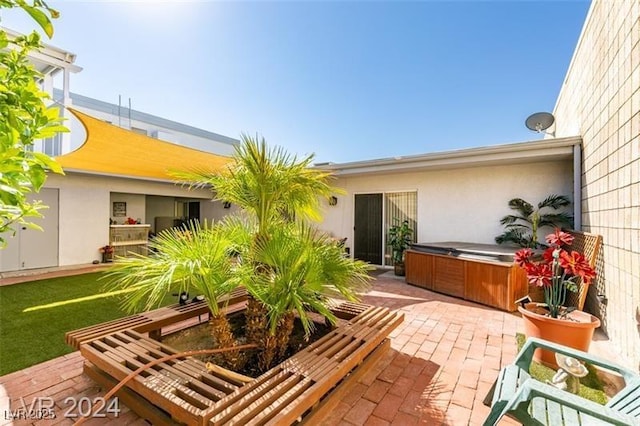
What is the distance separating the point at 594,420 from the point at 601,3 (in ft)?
18.6

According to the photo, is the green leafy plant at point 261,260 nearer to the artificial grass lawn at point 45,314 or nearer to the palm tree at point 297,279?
the palm tree at point 297,279

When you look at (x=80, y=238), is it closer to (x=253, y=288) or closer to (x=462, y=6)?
(x=253, y=288)

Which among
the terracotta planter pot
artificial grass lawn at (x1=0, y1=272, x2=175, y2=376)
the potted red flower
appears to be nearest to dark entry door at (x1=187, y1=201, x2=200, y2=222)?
artificial grass lawn at (x1=0, y1=272, x2=175, y2=376)

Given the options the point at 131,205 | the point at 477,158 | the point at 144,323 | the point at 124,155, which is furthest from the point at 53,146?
the point at 477,158

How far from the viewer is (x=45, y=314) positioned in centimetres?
482

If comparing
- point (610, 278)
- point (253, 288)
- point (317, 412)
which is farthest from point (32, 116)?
point (610, 278)

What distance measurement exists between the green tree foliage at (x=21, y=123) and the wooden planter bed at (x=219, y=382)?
1419mm

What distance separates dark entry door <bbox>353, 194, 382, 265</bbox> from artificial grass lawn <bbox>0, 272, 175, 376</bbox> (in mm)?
5890

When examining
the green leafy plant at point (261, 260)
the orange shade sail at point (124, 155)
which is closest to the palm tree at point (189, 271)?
the green leafy plant at point (261, 260)

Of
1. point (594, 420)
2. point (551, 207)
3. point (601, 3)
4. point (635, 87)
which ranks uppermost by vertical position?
point (601, 3)

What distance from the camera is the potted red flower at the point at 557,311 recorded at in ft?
10.2

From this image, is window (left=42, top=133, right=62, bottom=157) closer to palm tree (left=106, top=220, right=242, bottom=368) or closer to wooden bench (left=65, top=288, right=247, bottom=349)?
wooden bench (left=65, top=288, right=247, bottom=349)

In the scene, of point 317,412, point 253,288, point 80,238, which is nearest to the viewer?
point 317,412

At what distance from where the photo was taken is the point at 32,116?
4.58 ft
